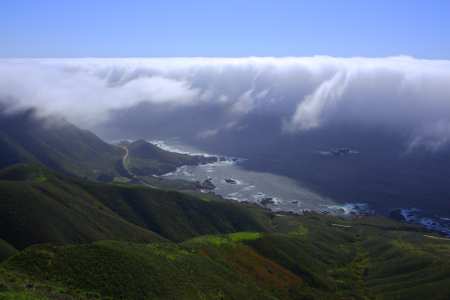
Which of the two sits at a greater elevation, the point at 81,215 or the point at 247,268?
the point at 81,215

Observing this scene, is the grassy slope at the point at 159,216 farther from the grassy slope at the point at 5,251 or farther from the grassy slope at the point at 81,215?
the grassy slope at the point at 5,251

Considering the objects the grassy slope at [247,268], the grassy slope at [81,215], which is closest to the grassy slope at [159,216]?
the grassy slope at [81,215]

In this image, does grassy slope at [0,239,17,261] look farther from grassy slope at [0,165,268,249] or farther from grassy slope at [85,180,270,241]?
grassy slope at [85,180,270,241]

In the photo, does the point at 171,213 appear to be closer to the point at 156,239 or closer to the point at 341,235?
the point at 156,239

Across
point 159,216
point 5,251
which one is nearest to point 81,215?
point 5,251

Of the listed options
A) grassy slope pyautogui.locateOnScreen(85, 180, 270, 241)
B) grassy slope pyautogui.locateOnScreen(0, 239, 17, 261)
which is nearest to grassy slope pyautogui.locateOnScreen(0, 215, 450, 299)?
grassy slope pyautogui.locateOnScreen(0, 239, 17, 261)

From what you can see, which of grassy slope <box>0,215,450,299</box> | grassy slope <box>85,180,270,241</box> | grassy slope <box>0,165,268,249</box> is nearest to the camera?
grassy slope <box>0,215,450,299</box>

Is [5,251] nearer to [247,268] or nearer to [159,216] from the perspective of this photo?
[247,268]

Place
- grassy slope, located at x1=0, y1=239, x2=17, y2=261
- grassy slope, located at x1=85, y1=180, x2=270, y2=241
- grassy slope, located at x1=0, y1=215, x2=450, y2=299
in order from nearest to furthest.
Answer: grassy slope, located at x1=0, y1=215, x2=450, y2=299 → grassy slope, located at x1=0, y1=239, x2=17, y2=261 → grassy slope, located at x1=85, y1=180, x2=270, y2=241
